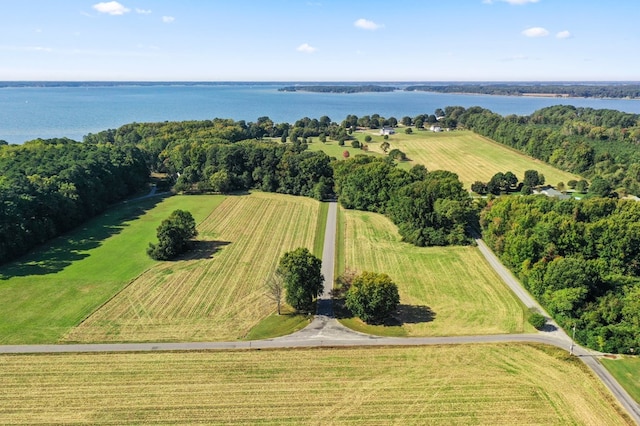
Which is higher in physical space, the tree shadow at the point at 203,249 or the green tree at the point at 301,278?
the green tree at the point at 301,278

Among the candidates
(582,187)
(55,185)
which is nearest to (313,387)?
(55,185)

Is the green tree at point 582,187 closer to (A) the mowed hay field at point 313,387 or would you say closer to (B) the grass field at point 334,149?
(B) the grass field at point 334,149

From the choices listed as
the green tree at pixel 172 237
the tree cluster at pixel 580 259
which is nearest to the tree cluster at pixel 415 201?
the tree cluster at pixel 580 259

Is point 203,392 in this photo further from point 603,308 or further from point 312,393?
point 603,308

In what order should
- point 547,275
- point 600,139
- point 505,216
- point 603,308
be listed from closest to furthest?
point 603,308, point 547,275, point 505,216, point 600,139

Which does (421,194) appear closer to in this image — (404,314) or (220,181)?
(404,314)

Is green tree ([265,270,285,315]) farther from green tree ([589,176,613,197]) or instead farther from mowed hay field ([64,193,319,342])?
green tree ([589,176,613,197])

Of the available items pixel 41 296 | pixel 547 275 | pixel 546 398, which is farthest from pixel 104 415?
pixel 547 275
